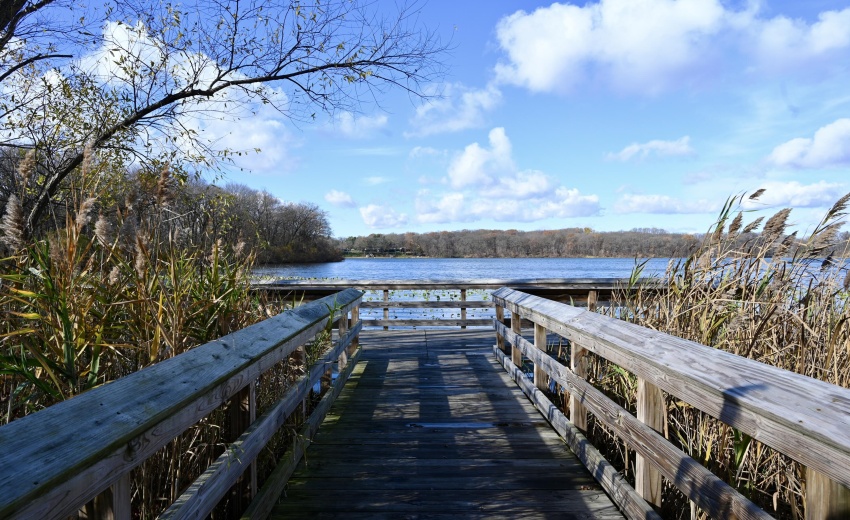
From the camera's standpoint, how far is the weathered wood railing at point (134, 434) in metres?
0.96

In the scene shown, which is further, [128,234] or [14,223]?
[128,234]

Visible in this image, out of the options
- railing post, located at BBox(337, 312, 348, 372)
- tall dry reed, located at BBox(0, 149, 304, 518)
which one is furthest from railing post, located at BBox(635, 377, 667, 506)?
railing post, located at BBox(337, 312, 348, 372)

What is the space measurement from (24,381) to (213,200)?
5344 mm

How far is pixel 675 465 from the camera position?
1.87m

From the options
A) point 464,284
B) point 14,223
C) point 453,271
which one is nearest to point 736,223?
point 14,223

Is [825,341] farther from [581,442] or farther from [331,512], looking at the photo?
[331,512]

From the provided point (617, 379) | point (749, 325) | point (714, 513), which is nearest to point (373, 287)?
point (617, 379)

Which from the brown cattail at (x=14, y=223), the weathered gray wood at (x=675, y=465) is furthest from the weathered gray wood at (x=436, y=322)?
the brown cattail at (x=14, y=223)

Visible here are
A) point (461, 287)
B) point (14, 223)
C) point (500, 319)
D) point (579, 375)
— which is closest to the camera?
point (14, 223)

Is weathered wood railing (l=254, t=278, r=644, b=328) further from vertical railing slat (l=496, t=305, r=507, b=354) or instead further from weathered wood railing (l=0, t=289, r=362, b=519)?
weathered wood railing (l=0, t=289, r=362, b=519)

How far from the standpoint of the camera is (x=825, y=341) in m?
2.26

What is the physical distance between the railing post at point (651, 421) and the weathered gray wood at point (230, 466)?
1.62 metres

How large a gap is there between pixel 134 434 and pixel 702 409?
170cm

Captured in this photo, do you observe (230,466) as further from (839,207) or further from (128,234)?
(839,207)
